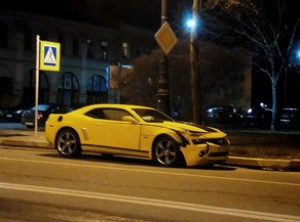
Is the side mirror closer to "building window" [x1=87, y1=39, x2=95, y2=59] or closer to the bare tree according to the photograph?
the bare tree

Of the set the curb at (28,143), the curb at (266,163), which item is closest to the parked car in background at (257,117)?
the curb at (28,143)

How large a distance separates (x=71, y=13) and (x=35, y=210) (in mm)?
49381

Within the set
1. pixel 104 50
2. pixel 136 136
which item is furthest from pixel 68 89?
pixel 136 136

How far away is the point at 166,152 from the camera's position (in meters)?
13.2

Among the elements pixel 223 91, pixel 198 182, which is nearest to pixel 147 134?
pixel 198 182

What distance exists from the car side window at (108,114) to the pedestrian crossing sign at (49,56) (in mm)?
4718

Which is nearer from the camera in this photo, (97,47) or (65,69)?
(65,69)

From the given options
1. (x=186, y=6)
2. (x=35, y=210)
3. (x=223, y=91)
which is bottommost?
(x=35, y=210)

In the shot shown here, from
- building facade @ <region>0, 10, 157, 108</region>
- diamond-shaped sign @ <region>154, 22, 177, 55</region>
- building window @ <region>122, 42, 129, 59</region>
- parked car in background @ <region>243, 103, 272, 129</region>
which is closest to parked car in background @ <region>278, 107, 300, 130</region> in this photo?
parked car in background @ <region>243, 103, 272, 129</region>

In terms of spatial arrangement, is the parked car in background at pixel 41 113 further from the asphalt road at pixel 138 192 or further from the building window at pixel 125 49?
the building window at pixel 125 49

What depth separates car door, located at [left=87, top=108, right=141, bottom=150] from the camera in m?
13.6

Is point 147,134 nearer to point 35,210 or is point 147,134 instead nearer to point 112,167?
point 112,167

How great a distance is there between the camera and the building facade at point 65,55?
4875 centimetres

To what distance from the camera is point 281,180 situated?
11703 mm
